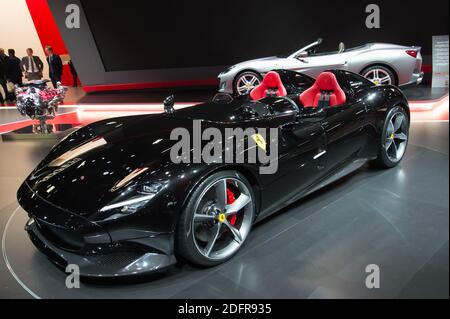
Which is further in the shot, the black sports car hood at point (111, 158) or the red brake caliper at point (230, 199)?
the red brake caliper at point (230, 199)

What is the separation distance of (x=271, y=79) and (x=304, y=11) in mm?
5079

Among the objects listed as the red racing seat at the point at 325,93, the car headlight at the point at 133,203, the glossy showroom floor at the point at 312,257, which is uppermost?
the red racing seat at the point at 325,93

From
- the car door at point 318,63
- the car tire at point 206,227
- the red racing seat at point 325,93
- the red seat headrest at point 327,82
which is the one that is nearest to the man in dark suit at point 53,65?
the car door at point 318,63

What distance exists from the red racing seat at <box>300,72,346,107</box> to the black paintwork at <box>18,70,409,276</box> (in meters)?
0.09

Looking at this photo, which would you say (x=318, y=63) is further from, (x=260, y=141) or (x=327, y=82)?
(x=260, y=141)

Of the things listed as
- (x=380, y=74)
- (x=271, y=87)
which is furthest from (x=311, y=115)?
(x=380, y=74)

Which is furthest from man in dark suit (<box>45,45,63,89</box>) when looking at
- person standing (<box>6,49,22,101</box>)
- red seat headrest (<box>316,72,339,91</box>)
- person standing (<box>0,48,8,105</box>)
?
red seat headrest (<box>316,72,339,91</box>)

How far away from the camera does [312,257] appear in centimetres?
255

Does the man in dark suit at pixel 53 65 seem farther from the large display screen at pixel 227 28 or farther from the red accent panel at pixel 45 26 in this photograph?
the large display screen at pixel 227 28

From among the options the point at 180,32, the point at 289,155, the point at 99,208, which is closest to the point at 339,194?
the point at 289,155

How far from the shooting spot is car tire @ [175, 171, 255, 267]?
231 centimetres

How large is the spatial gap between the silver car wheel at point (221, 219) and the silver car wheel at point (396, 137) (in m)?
1.86

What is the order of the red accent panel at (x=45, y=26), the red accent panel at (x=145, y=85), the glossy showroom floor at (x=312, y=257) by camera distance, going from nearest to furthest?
1. the glossy showroom floor at (x=312, y=257)
2. the red accent panel at (x=145, y=85)
3. the red accent panel at (x=45, y=26)

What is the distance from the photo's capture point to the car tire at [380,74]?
6.86 meters
